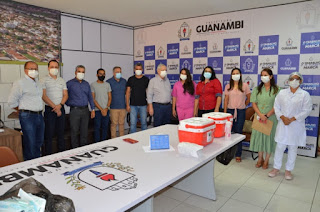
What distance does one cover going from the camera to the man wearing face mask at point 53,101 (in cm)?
398

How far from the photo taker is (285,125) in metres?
3.42

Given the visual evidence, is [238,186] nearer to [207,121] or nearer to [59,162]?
[207,121]

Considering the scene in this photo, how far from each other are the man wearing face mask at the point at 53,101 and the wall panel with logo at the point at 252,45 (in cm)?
294

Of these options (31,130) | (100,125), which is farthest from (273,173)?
(31,130)

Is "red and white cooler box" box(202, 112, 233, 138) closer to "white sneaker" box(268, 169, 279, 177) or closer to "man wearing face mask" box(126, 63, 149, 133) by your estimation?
"white sneaker" box(268, 169, 279, 177)

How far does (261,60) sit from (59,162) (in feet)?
14.1

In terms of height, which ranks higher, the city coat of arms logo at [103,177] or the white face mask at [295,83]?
the white face mask at [295,83]

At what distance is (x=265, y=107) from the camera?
12.3 feet

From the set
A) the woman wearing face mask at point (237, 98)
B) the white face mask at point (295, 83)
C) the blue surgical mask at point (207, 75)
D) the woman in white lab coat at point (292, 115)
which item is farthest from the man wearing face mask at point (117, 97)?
the white face mask at point (295, 83)

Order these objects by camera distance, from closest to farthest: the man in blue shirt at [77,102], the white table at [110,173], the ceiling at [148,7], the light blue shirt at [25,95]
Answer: the white table at [110,173] < the light blue shirt at [25,95] < the man in blue shirt at [77,102] < the ceiling at [148,7]

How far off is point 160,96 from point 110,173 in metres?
3.02

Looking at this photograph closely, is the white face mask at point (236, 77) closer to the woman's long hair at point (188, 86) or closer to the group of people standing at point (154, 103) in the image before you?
the group of people standing at point (154, 103)

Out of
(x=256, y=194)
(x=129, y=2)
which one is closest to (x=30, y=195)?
(x=256, y=194)

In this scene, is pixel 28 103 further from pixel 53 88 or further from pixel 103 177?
pixel 103 177
